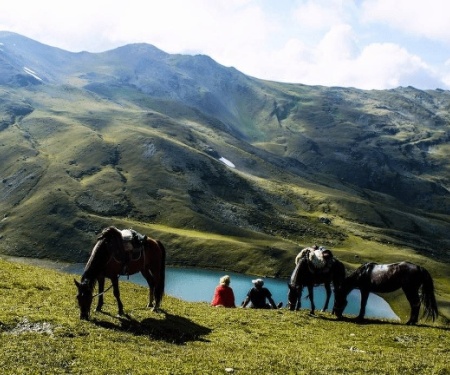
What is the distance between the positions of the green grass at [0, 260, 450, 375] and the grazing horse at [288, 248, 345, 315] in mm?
2204

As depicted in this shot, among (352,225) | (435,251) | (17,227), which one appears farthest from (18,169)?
(435,251)

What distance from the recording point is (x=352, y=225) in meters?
200

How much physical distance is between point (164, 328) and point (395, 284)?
1446 centimetres

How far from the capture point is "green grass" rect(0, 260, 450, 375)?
14148 mm

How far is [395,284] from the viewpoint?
84.7 feet

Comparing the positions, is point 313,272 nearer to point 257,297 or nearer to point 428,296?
point 257,297

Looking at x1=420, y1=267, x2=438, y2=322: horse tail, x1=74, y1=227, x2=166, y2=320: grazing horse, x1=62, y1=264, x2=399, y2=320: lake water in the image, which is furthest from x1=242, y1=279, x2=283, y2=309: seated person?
x1=62, y1=264, x2=399, y2=320: lake water

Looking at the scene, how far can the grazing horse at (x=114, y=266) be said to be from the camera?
734 inches

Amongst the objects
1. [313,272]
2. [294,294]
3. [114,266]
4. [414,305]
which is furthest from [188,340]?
[414,305]

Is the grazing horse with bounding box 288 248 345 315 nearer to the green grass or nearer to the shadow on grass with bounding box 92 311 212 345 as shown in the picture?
the green grass

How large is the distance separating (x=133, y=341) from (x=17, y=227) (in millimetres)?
153815

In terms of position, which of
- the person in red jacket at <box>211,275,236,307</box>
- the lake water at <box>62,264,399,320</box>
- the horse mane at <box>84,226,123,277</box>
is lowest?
the lake water at <box>62,264,399,320</box>

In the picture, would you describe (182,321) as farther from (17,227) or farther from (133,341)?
(17,227)

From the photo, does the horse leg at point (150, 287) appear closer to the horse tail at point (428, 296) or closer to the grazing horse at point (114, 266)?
the grazing horse at point (114, 266)
